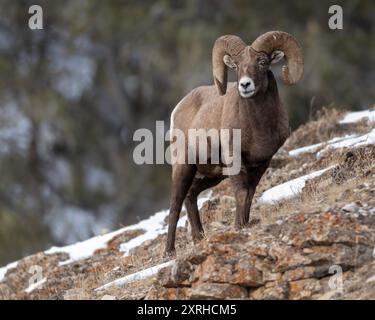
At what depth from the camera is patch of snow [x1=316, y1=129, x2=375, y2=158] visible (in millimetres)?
11570

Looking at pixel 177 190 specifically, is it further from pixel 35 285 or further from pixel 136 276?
pixel 35 285

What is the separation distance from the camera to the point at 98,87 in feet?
98.6

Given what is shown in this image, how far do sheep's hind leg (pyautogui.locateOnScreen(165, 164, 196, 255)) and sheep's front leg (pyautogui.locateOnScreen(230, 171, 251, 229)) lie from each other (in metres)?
0.96

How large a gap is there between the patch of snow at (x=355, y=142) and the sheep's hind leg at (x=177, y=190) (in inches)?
85.2

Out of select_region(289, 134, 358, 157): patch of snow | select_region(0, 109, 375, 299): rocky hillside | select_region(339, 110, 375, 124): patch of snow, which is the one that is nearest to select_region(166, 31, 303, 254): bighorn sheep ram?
select_region(0, 109, 375, 299): rocky hillside

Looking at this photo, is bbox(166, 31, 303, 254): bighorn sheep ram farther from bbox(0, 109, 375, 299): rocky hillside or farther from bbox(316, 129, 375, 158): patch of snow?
bbox(316, 129, 375, 158): patch of snow

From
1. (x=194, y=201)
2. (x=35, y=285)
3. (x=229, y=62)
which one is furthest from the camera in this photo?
(x=35, y=285)

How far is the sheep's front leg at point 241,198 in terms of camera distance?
9375mm

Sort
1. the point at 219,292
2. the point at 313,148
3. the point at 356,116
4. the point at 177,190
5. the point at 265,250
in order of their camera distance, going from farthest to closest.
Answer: the point at 356,116
the point at 313,148
the point at 177,190
the point at 265,250
the point at 219,292

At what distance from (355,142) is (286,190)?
1.27 meters

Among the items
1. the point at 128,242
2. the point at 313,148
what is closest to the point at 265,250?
the point at 128,242

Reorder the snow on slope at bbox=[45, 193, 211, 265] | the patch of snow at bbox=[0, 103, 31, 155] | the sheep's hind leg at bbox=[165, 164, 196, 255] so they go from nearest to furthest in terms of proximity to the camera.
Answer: the sheep's hind leg at bbox=[165, 164, 196, 255]
the snow on slope at bbox=[45, 193, 211, 265]
the patch of snow at bbox=[0, 103, 31, 155]
